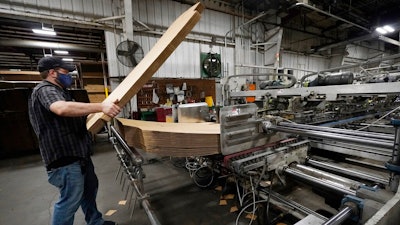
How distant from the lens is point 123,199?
217 cm

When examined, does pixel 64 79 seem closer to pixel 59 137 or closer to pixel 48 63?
pixel 48 63

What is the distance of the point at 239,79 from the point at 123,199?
5227mm

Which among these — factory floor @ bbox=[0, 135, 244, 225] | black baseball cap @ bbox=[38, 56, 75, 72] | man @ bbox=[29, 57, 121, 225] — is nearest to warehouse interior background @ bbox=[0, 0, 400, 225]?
factory floor @ bbox=[0, 135, 244, 225]

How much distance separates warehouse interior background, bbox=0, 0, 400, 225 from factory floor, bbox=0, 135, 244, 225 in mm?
240

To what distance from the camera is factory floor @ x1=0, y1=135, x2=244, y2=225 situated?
71.3 inches

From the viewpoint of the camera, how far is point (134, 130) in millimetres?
1200

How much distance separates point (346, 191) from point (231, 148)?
740 millimetres

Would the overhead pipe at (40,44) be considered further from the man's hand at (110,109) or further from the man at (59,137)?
the man's hand at (110,109)

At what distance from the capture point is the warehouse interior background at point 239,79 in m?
1.36

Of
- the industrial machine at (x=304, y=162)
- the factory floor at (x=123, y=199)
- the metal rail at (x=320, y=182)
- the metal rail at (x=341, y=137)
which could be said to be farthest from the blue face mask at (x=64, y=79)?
the metal rail at (x=320, y=182)

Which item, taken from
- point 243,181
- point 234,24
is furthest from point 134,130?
point 234,24

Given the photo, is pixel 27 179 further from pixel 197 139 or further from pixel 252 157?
pixel 252 157

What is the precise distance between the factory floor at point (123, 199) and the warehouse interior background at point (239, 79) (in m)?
0.24

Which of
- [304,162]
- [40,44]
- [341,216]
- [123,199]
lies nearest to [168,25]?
[40,44]
